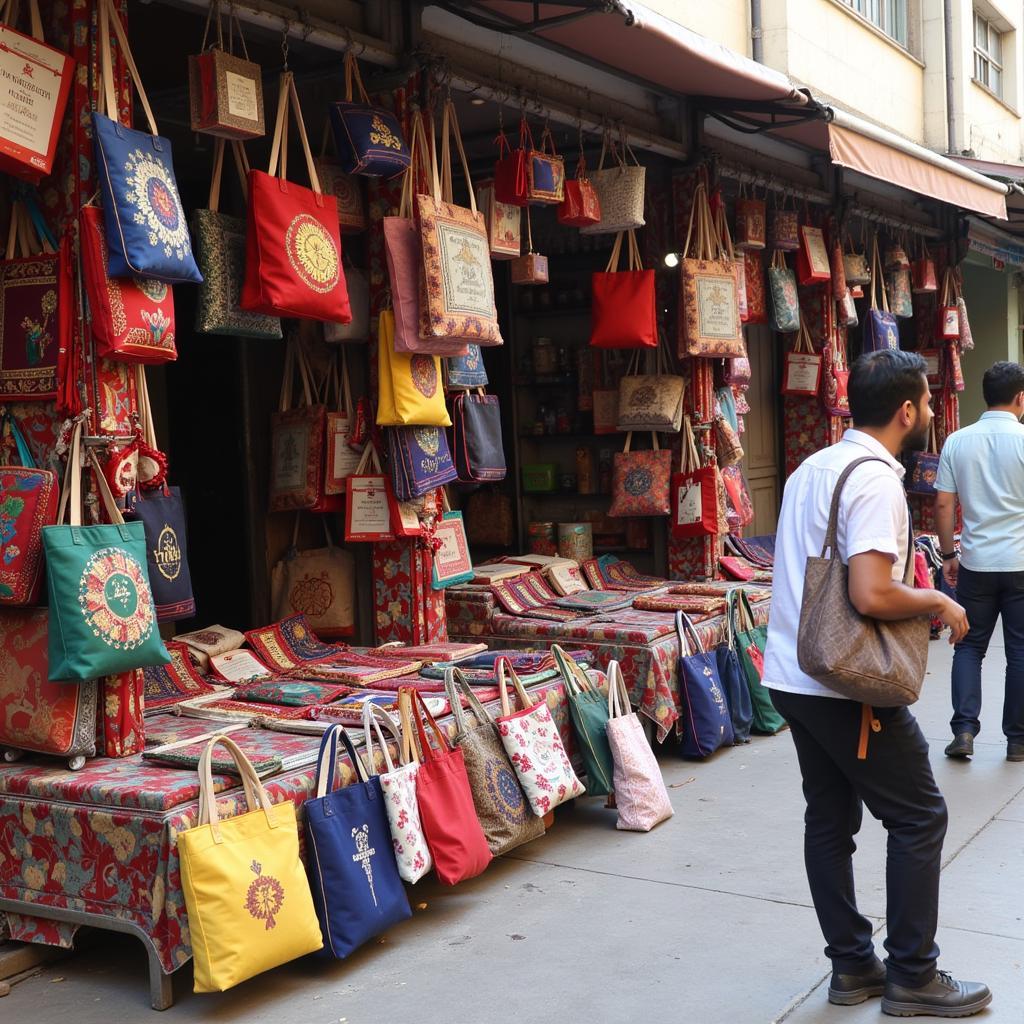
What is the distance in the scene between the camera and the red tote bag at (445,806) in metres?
4.00

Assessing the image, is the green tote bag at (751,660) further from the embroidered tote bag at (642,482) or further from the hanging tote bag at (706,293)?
the hanging tote bag at (706,293)

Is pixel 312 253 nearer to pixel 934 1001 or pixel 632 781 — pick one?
pixel 632 781

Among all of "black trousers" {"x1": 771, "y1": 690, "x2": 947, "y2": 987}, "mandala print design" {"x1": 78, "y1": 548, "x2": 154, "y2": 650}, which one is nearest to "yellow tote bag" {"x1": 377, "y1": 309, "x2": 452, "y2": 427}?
"mandala print design" {"x1": 78, "y1": 548, "x2": 154, "y2": 650}

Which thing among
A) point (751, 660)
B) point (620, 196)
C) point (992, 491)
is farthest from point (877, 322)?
point (992, 491)

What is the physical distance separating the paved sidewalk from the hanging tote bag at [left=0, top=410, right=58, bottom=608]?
1130 millimetres

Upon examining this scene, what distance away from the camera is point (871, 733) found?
3.05 meters

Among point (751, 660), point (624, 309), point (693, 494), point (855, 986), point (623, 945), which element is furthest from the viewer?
point (693, 494)

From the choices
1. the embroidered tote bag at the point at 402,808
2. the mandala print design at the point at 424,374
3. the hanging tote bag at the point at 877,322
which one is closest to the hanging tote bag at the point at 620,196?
the mandala print design at the point at 424,374

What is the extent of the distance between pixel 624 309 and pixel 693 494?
3.90 feet

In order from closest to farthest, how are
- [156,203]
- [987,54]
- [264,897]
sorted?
[264,897] < [156,203] < [987,54]

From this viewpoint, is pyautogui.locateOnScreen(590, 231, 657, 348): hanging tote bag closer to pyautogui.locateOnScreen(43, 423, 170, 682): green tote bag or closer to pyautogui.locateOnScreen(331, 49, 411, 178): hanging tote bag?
pyautogui.locateOnScreen(331, 49, 411, 178): hanging tote bag

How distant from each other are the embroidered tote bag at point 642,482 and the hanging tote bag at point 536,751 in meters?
2.91

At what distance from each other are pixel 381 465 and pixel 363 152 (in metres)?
1.34

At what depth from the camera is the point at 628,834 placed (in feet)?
16.1
